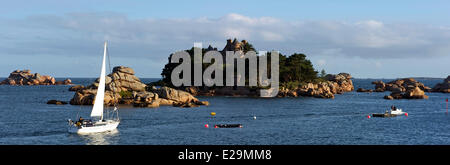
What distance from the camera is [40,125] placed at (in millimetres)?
71812

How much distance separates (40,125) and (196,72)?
10296 cm

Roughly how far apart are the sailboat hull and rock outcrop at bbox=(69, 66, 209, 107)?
3975 cm

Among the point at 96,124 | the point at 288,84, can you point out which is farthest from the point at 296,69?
the point at 96,124

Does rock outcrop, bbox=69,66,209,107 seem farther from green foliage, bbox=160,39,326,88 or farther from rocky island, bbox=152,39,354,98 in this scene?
green foliage, bbox=160,39,326,88

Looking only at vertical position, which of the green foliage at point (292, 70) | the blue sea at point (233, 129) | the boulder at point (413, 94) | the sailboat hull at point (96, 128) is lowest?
the blue sea at point (233, 129)

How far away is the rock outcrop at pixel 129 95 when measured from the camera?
11025cm

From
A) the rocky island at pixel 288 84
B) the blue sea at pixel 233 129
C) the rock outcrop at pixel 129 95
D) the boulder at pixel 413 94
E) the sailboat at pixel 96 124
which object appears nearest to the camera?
the blue sea at pixel 233 129

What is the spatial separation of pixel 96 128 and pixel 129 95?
58270mm

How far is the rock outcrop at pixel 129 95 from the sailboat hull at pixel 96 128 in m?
39.8

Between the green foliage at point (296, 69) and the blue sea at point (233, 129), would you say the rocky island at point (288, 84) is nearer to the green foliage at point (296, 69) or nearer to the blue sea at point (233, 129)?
the green foliage at point (296, 69)

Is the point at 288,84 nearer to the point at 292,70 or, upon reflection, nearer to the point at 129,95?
the point at 292,70

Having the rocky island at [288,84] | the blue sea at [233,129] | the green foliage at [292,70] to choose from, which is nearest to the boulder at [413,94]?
the rocky island at [288,84]
